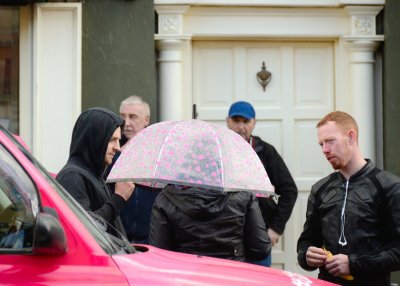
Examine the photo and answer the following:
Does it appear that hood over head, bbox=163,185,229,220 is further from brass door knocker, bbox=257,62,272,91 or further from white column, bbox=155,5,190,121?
→ brass door knocker, bbox=257,62,272,91

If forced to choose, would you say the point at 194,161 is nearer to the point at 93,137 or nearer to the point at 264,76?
the point at 93,137

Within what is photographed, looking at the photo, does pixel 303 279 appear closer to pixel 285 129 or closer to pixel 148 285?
pixel 148 285

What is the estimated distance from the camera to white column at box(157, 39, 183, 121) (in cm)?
1033

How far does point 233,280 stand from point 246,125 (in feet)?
15.5

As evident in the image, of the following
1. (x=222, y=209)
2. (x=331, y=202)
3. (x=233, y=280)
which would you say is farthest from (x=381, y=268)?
(x=233, y=280)

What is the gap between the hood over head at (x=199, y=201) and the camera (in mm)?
6094

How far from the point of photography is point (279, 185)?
9367 mm

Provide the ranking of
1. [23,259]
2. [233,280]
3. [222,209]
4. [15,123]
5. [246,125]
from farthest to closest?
[15,123]
[246,125]
[222,209]
[233,280]
[23,259]

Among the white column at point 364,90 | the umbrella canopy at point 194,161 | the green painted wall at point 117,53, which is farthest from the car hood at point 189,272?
the white column at point 364,90

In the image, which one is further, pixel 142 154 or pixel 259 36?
pixel 259 36

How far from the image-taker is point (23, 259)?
4.30m

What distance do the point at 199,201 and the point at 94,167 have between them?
0.82m

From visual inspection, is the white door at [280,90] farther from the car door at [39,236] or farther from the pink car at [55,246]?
the car door at [39,236]

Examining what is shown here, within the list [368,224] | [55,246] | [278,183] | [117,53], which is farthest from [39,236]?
[117,53]
